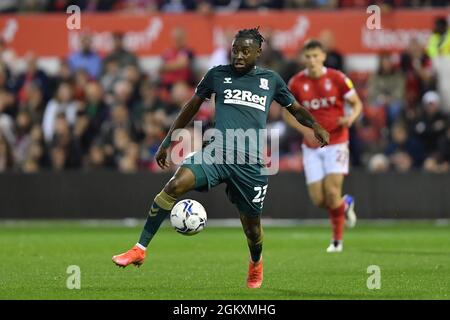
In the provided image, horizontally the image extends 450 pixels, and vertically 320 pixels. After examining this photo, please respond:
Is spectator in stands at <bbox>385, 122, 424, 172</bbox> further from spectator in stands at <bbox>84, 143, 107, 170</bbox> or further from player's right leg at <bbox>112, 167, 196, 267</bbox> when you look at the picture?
player's right leg at <bbox>112, 167, 196, 267</bbox>

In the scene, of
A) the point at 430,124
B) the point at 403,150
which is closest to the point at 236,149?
the point at 403,150

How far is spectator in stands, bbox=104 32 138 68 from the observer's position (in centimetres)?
2290

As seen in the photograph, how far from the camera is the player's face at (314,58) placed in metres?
15.4

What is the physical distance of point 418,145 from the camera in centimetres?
2167

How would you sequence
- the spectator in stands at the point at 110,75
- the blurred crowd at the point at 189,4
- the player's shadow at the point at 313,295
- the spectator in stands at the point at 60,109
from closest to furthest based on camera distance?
the player's shadow at the point at 313,295
the spectator in stands at the point at 60,109
the spectator in stands at the point at 110,75
the blurred crowd at the point at 189,4

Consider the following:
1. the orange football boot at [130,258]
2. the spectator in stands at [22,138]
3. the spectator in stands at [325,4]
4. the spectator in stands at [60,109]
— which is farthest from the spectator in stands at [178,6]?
the orange football boot at [130,258]

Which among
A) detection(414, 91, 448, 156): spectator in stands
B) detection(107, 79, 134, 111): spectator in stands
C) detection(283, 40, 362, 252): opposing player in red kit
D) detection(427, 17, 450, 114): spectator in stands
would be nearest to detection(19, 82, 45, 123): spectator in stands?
detection(107, 79, 134, 111): spectator in stands

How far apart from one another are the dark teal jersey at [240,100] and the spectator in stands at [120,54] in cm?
1225

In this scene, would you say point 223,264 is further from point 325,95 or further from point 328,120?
point 325,95

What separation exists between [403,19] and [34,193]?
8.23 metres

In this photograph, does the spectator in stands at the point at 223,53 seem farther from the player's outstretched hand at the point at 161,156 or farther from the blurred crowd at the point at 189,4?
the player's outstretched hand at the point at 161,156

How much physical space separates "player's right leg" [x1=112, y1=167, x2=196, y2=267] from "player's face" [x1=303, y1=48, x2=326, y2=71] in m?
5.33

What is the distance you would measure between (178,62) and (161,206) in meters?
12.4
